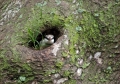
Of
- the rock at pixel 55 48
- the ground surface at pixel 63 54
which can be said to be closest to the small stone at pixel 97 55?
the ground surface at pixel 63 54

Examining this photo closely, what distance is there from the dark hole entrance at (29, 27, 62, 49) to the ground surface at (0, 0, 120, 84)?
4.2 inches

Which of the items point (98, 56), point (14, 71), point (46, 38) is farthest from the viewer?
point (98, 56)

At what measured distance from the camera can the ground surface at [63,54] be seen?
3.08 metres

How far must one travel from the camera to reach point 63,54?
311 cm

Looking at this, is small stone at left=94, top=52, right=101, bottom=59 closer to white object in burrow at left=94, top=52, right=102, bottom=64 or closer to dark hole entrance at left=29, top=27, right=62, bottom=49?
white object in burrow at left=94, top=52, right=102, bottom=64

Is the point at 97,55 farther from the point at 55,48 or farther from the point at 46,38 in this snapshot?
the point at 46,38

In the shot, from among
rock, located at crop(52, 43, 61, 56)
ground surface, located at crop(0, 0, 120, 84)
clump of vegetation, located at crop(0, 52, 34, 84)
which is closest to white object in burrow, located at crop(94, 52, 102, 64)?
ground surface, located at crop(0, 0, 120, 84)

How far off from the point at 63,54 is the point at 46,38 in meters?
0.32

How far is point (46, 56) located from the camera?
306cm

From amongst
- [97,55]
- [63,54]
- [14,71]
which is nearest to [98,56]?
[97,55]

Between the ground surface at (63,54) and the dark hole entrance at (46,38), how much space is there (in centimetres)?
11

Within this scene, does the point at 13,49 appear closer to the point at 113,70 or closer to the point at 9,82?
the point at 9,82

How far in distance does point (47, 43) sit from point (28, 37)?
268 mm

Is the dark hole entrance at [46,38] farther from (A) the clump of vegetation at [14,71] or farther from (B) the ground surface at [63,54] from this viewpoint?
(A) the clump of vegetation at [14,71]
